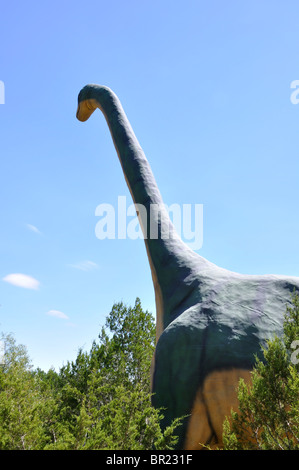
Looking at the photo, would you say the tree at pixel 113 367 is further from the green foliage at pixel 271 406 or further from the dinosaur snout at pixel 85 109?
the dinosaur snout at pixel 85 109

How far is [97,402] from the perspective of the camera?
8062 millimetres

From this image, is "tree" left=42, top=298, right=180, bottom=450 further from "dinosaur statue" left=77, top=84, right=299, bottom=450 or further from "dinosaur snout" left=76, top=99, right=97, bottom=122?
"dinosaur snout" left=76, top=99, right=97, bottom=122

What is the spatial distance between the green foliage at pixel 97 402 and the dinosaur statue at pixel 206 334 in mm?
258

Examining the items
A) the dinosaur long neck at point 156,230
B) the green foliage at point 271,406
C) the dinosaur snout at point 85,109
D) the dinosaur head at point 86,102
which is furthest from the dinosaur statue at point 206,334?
the dinosaur snout at point 85,109

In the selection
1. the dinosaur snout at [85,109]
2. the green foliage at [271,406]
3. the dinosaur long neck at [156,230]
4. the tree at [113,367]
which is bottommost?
the tree at [113,367]

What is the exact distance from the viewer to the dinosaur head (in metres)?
8.55

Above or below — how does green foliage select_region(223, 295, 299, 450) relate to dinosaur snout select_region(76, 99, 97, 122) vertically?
below

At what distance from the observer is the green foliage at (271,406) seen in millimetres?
3062

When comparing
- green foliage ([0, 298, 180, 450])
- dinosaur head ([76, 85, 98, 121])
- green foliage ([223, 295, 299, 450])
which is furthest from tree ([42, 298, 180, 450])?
dinosaur head ([76, 85, 98, 121])

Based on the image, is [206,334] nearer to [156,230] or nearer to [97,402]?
[156,230]

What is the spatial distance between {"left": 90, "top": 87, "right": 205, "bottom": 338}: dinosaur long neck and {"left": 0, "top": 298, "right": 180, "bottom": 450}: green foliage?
1.30 meters

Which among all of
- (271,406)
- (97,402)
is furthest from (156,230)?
(97,402)

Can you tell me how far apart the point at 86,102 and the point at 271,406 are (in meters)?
7.62
